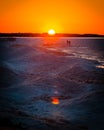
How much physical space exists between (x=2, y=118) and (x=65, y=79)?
16.5m

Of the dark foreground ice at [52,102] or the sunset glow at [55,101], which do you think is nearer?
the dark foreground ice at [52,102]

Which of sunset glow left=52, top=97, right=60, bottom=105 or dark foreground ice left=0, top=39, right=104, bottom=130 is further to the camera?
sunset glow left=52, top=97, right=60, bottom=105

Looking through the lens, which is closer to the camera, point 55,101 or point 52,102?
point 52,102

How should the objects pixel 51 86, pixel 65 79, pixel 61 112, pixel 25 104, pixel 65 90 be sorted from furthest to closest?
pixel 65 79 < pixel 51 86 < pixel 65 90 < pixel 25 104 < pixel 61 112

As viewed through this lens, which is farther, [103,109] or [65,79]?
[65,79]

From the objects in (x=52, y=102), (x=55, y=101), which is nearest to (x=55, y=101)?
(x=55, y=101)

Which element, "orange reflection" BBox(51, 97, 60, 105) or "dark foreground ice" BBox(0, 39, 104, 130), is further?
"orange reflection" BBox(51, 97, 60, 105)

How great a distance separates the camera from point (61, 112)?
21469 millimetres

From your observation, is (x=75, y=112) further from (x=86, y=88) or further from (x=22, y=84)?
(x=22, y=84)

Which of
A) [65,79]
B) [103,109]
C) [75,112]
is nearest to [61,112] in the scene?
[75,112]

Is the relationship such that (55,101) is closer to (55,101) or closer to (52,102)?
(55,101)

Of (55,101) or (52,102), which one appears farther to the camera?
(55,101)

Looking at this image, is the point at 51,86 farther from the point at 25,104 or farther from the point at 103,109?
the point at 103,109

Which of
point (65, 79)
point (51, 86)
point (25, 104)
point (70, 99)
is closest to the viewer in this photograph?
point (25, 104)
